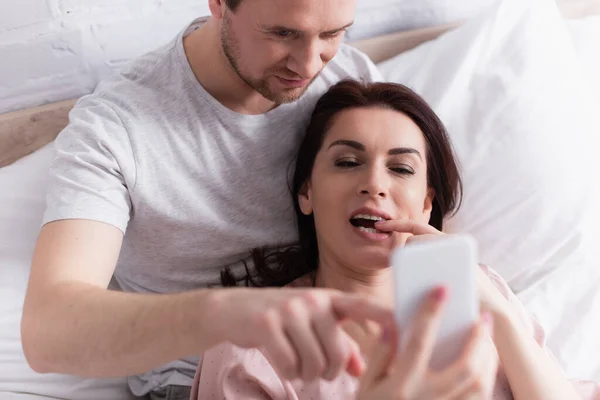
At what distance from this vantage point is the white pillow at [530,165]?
1396mm

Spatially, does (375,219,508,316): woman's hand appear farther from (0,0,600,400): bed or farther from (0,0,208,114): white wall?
(0,0,208,114): white wall

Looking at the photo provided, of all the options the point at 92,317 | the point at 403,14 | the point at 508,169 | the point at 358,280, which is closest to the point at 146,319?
the point at 92,317

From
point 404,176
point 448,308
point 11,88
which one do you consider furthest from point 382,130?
point 11,88

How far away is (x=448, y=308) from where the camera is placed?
664 mm

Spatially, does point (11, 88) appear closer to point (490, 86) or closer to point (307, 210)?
point (307, 210)

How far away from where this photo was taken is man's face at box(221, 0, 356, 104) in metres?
1.00

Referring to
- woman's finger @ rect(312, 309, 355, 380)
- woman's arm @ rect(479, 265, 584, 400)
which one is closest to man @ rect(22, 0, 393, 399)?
woman's finger @ rect(312, 309, 355, 380)

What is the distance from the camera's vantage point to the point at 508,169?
146 centimetres

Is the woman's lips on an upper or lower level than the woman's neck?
upper

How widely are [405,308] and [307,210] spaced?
0.63 meters

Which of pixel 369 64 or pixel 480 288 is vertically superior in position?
pixel 369 64

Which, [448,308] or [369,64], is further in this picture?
[369,64]

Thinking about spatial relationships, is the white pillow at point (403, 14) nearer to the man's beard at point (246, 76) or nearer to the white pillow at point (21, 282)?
the man's beard at point (246, 76)

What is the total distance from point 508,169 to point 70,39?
0.99m
